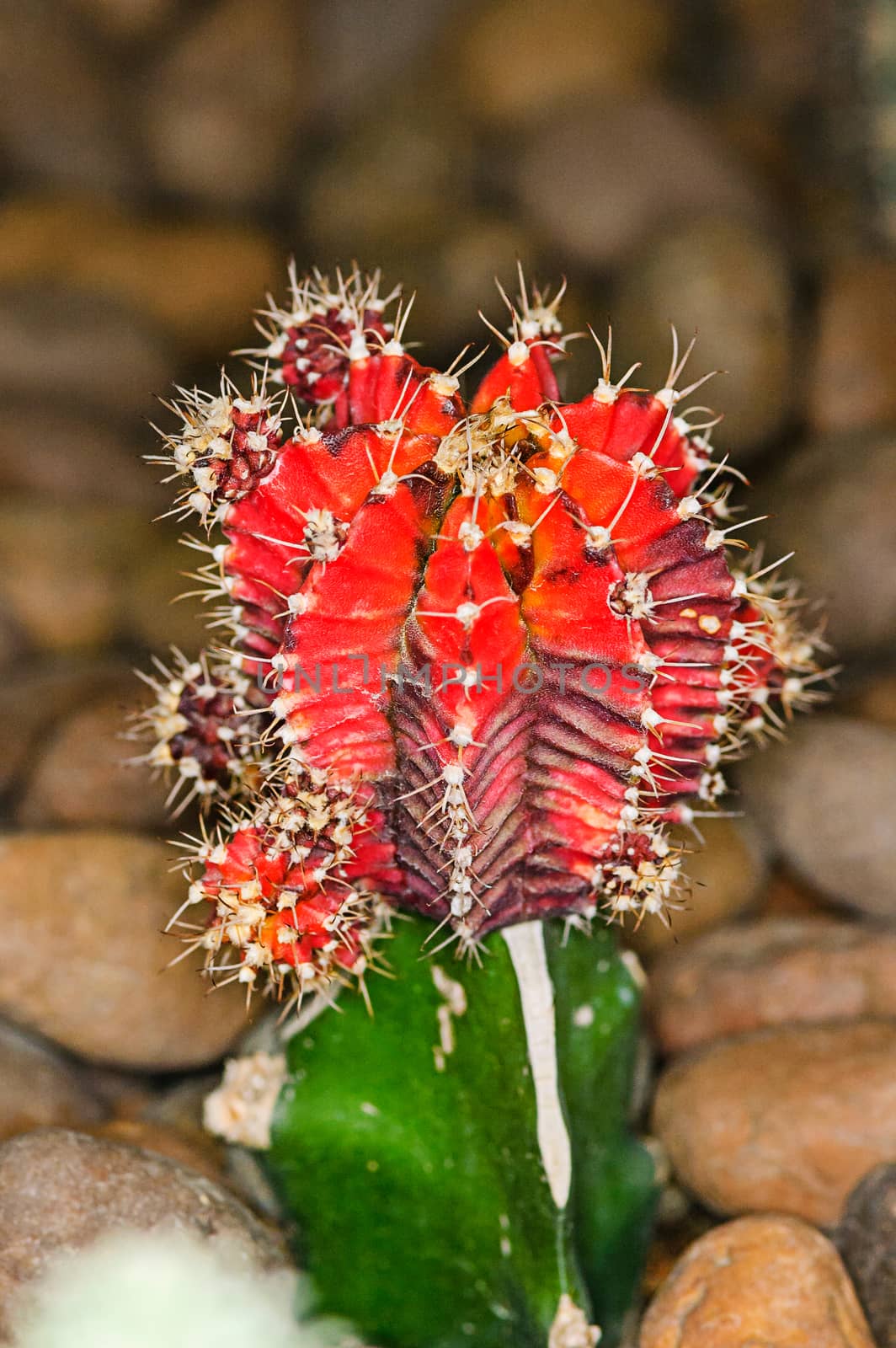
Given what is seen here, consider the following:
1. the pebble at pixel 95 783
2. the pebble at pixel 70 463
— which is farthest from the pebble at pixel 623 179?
the pebble at pixel 95 783

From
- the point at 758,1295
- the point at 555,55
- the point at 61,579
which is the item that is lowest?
the point at 758,1295

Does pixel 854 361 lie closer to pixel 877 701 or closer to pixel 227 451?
pixel 877 701

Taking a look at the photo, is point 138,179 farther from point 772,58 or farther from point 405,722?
point 405,722

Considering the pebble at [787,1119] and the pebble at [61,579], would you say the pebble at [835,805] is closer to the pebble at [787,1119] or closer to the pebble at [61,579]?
the pebble at [787,1119]

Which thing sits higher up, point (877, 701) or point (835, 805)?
point (877, 701)

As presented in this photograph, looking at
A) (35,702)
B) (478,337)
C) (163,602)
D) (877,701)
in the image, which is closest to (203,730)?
(35,702)

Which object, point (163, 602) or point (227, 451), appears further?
point (163, 602)

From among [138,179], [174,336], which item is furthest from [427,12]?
[174,336]
